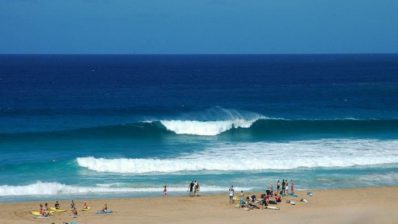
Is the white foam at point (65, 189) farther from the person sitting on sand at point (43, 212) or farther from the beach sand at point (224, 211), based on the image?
the person sitting on sand at point (43, 212)

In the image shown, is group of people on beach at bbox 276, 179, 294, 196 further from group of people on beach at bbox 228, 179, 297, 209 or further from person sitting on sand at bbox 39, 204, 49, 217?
person sitting on sand at bbox 39, 204, 49, 217

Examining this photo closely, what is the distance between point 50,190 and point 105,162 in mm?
5418

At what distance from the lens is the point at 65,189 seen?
28516 mm

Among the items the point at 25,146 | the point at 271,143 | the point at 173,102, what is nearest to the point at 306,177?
the point at 271,143

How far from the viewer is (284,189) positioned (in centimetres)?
2725

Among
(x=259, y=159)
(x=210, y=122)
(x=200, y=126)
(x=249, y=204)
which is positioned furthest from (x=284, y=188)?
(x=210, y=122)

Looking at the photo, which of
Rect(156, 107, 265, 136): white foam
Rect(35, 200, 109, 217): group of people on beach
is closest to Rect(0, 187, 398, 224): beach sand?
Rect(35, 200, 109, 217): group of people on beach

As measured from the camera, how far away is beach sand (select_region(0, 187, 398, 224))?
2292 cm

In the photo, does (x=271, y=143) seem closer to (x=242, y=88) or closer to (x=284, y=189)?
(x=284, y=189)

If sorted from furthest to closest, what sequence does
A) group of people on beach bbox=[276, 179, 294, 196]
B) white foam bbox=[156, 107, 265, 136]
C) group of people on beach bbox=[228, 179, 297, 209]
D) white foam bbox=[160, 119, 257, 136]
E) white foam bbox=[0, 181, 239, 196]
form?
white foam bbox=[156, 107, 265, 136], white foam bbox=[160, 119, 257, 136], white foam bbox=[0, 181, 239, 196], group of people on beach bbox=[276, 179, 294, 196], group of people on beach bbox=[228, 179, 297, 209]

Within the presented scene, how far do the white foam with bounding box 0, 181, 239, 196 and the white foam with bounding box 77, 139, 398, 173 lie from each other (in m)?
3.69

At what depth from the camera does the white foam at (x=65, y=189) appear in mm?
28188

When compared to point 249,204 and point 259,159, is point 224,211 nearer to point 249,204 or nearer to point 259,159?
point 249,204

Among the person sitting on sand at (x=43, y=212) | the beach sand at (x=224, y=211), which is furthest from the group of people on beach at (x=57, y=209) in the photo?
the beach sand at (x=224, y=211)
